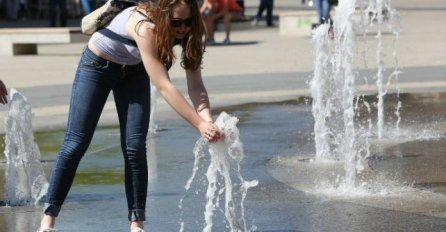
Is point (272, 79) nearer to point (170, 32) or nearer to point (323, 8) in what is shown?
point (323, 8)

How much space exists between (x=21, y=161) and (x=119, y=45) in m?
1.84

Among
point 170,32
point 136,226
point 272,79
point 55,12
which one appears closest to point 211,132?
point 170,32

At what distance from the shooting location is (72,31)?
62.3 feet

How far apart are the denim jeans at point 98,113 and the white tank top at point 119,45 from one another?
0.18 feet

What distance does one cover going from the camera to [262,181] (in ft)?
24.7

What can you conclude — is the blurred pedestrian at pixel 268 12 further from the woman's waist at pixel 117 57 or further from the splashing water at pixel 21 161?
the woman's waist at pixel 117 57

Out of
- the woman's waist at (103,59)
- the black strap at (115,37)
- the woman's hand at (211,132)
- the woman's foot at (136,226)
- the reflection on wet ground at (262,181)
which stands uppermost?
the black strap at (115,37)

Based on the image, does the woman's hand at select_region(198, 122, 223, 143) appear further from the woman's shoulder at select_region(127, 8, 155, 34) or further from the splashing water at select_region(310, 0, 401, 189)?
the splashing water at select_region(310, 0, 401, 189)

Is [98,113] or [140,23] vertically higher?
[140,23]

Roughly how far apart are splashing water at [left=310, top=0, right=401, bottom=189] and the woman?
199 cm

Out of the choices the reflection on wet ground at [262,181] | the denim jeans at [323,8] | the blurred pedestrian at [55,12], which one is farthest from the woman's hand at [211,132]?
the blurred pedestrian at [55,12]

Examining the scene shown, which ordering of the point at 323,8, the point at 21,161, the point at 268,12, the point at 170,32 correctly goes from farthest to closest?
the point at 268,12 < the point at 323,8 < the point at 21,161 < the point at 170,32

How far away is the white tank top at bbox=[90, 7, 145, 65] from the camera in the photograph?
540cm

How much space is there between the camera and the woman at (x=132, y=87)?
17.0 feet
